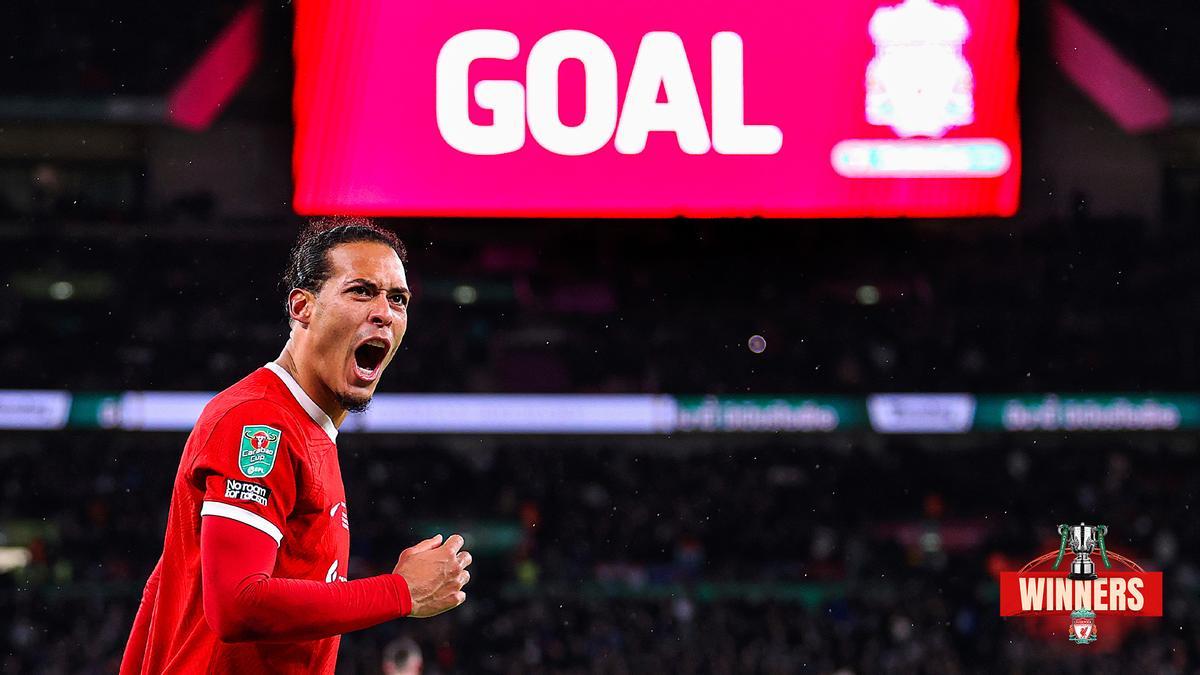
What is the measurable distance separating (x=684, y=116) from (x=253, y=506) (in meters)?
7.06

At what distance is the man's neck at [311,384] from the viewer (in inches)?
82.7

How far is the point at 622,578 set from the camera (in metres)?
14.3

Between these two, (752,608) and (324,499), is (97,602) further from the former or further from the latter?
(324,499)

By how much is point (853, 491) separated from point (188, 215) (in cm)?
835

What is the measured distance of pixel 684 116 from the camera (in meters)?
8.65

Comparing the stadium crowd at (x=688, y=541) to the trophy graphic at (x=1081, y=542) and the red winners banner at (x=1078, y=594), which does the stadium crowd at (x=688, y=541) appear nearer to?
the red winners banner at (x=1078, y=594)

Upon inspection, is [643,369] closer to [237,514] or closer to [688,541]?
[688,541]

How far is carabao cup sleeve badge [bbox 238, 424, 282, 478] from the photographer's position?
1.88 meters

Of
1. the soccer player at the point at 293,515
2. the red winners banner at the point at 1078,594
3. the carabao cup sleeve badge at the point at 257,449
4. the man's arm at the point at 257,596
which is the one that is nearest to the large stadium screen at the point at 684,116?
the red winners banner at the point at 1078,594

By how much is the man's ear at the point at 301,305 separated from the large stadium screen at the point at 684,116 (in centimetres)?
658

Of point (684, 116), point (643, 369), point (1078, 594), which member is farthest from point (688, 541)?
point (1078, 594)

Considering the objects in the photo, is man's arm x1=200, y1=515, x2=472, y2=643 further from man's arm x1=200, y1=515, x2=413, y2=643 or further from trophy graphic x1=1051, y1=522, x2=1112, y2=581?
trophy graphic x1=1051, y1=522, x2=1112, y2=581

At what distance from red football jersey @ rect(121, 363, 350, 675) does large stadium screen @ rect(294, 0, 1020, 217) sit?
672cm

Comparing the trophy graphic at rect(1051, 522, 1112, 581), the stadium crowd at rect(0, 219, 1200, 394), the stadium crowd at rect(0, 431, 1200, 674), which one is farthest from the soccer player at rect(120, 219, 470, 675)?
the stadium crowd at rect(0, 219, 1200, 394)
